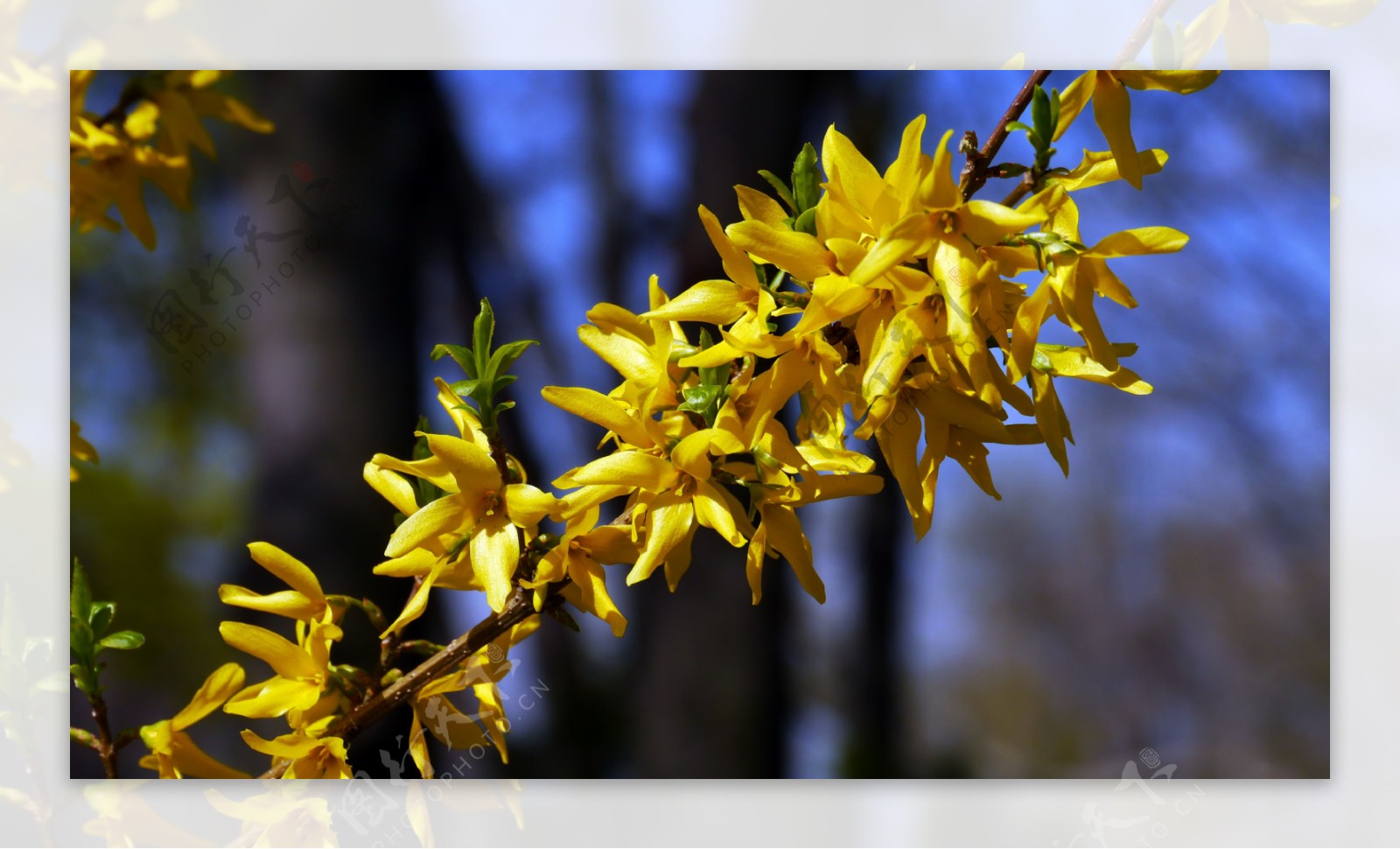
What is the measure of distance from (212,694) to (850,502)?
1009 mm

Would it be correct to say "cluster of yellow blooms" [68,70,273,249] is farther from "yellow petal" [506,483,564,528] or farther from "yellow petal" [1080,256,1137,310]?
"yellow petal" [1080,256,1137,310]

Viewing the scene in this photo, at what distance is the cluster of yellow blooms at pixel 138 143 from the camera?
1407mm

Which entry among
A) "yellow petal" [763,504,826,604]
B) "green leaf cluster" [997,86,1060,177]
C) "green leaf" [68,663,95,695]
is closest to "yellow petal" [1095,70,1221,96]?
"green leaf cluster" [997,86,1060,177]

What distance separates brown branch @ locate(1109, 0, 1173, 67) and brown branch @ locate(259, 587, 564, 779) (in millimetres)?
785

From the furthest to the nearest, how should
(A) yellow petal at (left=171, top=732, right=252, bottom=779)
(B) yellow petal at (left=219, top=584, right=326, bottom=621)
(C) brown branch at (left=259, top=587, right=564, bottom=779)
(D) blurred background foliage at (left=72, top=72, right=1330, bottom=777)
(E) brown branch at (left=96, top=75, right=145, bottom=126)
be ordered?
1. (D) blurred background foliage at (left=72, top=72, right=1330, bottom=777)
2. (E) brown branch at (left=96, top=75, right=145, bottom=126)
3. (A) yellow petal at (left=171, top=732, right=252, bottom=779)
4. (B) yellow petal at (left=219, top=584, right=326, bottom=621)
5. (C) brown branch at (left=259, top=587, right=564, bottom=779)

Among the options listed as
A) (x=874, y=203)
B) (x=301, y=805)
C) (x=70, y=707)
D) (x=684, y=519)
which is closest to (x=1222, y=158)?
(x=874, y=203)

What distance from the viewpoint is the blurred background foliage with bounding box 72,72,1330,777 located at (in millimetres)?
1507

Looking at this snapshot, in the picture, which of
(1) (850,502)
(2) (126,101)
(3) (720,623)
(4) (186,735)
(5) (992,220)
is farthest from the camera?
(3) (720,623)

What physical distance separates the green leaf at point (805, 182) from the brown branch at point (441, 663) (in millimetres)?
437

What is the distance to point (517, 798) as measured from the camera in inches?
59.4

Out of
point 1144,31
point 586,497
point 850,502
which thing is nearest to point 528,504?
point 586,497

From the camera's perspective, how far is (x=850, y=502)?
1731 mm

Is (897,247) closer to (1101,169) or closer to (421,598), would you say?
(1101,169)

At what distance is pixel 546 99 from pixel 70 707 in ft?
3.75
